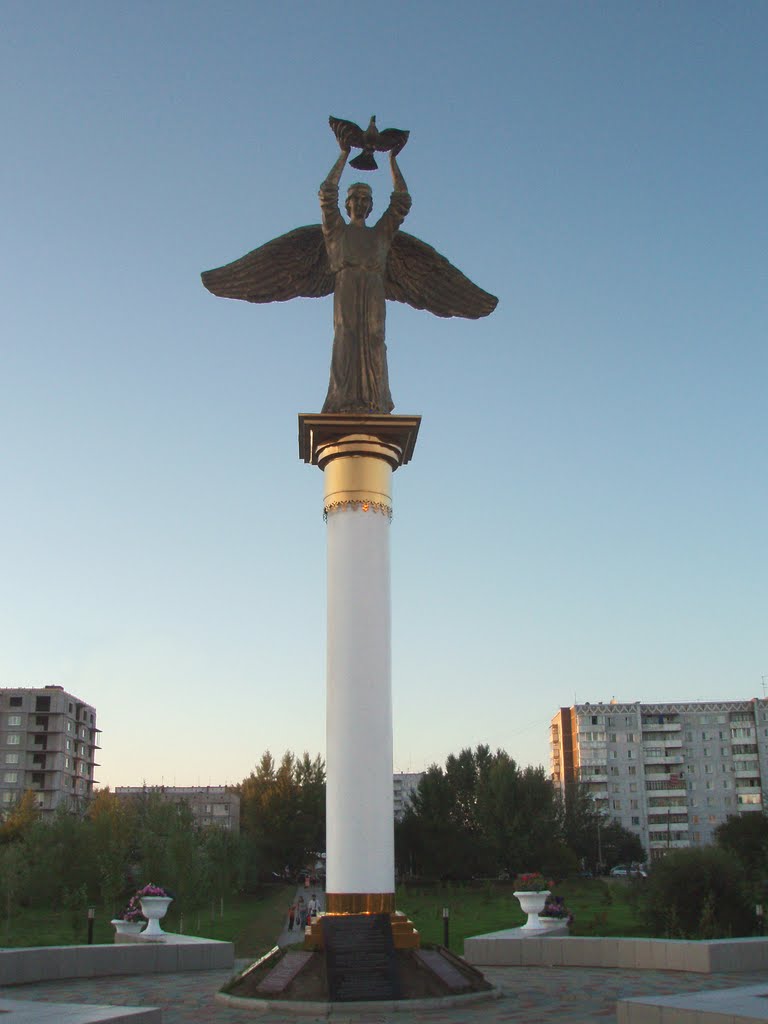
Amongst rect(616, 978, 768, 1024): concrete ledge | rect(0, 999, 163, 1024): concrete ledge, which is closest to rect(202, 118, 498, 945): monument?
rect(616, 978, 768, 1024): concrete ledge

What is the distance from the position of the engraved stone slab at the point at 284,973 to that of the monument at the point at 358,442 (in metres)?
0.88

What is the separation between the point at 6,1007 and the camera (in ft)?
27.5

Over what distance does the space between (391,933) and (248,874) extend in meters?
43.5

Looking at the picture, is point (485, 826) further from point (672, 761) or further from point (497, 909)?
point (672, 761)

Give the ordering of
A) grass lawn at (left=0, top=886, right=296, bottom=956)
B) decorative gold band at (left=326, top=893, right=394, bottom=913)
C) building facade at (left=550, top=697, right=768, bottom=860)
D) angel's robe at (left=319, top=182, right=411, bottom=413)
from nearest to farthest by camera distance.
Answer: decorative gold band at (left=326, top=893, right=394, bottom=913) < angel's robe at (left=319, top=182, right=411, bottom=413) < grass lawn at (left=0, top=886, right=296, bottom=956) < building facade at (left=550, top=697, right=768, bottom=860)

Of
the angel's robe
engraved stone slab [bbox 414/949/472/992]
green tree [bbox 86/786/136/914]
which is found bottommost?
green tree [bbox 86/786/136/914]

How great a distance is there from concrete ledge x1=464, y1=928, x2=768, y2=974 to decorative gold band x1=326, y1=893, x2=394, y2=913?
195 inches

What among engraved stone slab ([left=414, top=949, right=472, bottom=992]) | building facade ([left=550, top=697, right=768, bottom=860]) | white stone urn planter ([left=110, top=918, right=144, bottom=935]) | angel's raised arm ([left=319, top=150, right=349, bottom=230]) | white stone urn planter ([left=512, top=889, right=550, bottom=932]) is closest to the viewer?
engraved stone slab ([left=414, top=949, right=472, bottom=992])

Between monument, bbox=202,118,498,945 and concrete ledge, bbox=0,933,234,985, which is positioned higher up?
monument, bbox=202,118,498,945

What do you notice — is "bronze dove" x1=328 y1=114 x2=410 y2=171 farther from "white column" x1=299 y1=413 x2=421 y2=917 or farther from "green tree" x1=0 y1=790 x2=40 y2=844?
"green tree" x1=0 y1=790 x2=40 y2=844

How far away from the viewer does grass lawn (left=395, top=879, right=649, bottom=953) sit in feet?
72.1

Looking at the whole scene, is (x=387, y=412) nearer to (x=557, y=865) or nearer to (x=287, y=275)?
(x=287, y=275)

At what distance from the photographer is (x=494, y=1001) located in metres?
11.5

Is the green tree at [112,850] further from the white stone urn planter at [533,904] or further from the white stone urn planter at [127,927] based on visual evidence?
the white stone urn planter at [533,904]
